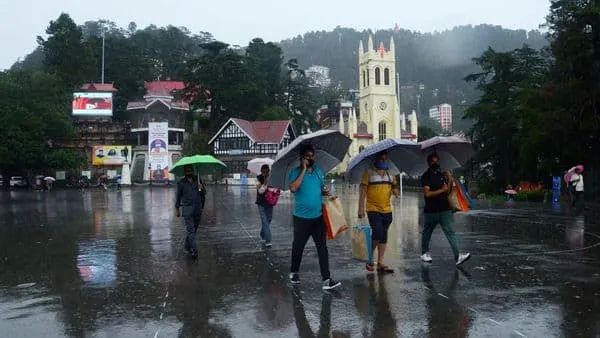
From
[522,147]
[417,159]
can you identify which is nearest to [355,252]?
[417,159]

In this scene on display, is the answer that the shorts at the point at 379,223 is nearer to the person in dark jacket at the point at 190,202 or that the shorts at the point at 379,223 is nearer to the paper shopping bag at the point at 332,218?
the paper shopping bag at the point at 332,218

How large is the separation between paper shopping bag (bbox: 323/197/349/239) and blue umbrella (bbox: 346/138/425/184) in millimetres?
847

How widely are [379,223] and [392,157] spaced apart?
1.32 m

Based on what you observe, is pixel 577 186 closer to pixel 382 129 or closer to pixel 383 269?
pixel 383 269

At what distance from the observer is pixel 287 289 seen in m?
6.89

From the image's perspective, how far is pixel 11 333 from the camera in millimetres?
5227

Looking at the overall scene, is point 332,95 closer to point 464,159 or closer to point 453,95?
point 453,95

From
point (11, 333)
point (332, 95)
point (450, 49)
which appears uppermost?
point (450, 49)

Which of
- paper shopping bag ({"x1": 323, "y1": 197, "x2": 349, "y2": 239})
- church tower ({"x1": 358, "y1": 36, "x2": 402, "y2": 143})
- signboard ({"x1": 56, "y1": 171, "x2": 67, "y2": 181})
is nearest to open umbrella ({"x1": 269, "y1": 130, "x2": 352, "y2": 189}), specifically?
paper shopping bag ({"x1": 323, "y1": 197, "x2": 349, "y2": 239})

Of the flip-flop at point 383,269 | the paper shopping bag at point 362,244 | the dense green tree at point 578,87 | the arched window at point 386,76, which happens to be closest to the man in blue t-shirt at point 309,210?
the paper shopping bag at point 362,244

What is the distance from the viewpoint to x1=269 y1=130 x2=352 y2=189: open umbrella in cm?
726

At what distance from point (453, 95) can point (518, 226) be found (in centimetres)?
15558

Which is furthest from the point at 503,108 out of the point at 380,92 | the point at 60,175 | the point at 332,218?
the point at 380,92

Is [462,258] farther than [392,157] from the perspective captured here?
No
